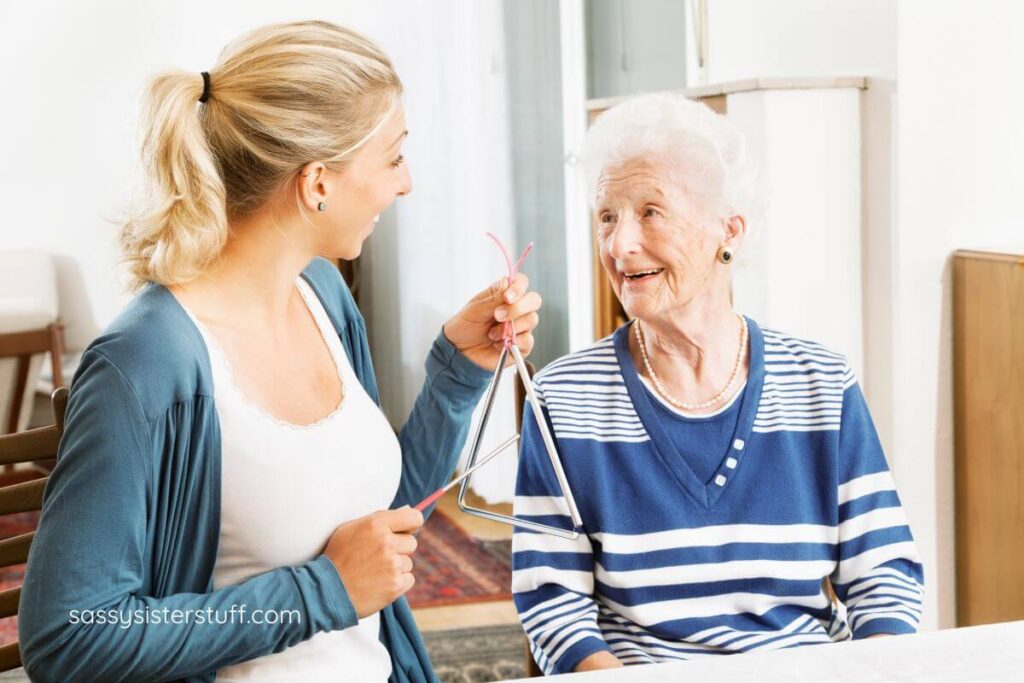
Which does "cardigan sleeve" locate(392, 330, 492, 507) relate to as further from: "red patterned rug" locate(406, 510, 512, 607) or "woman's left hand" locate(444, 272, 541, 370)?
"red patterned rug" locate(406, 510, 512, 607)

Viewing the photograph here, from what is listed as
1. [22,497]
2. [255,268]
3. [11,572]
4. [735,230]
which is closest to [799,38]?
[735,230]

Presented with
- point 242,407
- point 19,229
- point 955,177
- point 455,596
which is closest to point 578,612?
point 242,407

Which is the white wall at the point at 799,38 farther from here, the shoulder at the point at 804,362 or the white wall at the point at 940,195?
the shoulder at the point at 804,362

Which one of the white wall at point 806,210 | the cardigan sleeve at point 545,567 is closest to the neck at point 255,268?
the cardigan sleeve at point 545,567

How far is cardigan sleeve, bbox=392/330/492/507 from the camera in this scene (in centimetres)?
148

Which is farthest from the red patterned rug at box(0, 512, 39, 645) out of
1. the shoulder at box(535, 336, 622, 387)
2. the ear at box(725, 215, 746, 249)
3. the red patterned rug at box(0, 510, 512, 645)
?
the ear at box(725, 215, 746, 249)

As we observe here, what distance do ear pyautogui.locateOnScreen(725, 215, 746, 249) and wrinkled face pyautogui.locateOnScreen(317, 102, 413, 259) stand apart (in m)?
0.51

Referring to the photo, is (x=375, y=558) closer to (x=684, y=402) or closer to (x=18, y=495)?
(x=18, y=495)

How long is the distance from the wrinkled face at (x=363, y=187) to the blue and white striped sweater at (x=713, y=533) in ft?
1.14

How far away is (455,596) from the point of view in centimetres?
335

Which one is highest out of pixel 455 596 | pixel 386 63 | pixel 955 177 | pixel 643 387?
pixel 386 63

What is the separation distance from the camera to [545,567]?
1.47 meters

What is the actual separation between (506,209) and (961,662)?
10.0 feet

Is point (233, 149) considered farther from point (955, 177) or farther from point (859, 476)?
point (955, 177)
